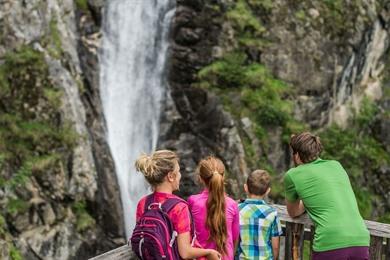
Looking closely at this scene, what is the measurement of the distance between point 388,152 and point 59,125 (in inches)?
452

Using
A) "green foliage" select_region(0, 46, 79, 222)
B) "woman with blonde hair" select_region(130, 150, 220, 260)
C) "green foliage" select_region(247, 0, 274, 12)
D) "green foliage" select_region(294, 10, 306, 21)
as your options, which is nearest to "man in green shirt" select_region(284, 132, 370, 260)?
"woman with blonde hair" select_region(130, 150, 220, 260)

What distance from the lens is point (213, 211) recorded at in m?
4.16

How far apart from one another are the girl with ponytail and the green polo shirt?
0.61 meters

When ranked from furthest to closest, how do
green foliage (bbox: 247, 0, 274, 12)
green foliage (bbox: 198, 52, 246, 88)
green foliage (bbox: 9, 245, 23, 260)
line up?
green foliage (bbox: 247, 0, 274, 12), green foliage (bbox: 198, 52, 246, 88), green foliage (bbox: 9, 245, 23, 260)

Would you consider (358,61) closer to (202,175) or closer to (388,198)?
(388,198)

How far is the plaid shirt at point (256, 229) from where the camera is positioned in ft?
15.0

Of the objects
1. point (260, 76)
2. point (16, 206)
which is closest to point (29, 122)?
point (16, 206)

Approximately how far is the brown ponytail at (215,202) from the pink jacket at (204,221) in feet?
0.17

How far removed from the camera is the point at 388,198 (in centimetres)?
1750

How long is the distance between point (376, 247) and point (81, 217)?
879 cm

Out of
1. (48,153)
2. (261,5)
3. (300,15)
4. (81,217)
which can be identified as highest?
(261,5)

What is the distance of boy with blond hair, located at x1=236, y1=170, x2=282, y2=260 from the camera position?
4582 mm

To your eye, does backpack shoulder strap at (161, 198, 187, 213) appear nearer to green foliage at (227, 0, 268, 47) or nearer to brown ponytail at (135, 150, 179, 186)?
brown ponytail at (135, 150, 179, 186)

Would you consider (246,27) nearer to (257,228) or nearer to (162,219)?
(257,228)
